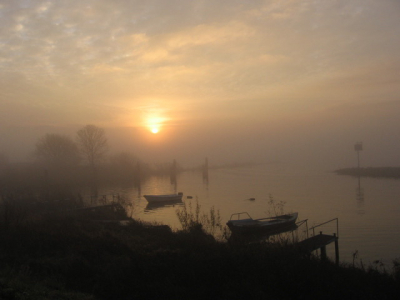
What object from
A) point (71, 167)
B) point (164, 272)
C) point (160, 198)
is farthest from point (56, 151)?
point (164, 272)

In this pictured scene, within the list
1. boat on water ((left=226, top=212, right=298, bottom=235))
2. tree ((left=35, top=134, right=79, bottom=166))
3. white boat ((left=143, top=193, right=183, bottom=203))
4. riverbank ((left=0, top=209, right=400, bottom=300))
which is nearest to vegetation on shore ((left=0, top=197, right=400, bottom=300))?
riverbank ((left=0, top=209, right=400, bottom=300))

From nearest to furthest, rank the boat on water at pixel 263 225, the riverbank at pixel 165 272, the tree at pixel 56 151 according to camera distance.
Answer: the riverbank at pixel 165 272 < the boat on water at pixel 263 225 < the tree at pixel 56 151

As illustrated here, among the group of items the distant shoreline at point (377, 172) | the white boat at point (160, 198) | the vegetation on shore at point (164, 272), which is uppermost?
the vegetation on shore at point (164, 272)

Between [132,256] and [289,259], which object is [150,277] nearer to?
[132,256]

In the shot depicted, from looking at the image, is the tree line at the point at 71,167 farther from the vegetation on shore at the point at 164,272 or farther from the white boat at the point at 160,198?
the vegetation on shore at the point at 164,272

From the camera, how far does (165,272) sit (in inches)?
351

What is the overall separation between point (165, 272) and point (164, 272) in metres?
0.03

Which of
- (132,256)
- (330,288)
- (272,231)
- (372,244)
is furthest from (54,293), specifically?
(372,244)

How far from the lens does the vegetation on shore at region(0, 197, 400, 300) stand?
25.0 feet

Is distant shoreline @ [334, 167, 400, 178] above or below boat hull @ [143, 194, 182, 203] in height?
below

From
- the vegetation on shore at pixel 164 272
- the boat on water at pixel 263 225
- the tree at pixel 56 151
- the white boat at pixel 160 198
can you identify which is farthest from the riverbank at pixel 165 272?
the tree at pixel 56 151

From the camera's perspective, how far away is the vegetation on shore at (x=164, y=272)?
300 inches

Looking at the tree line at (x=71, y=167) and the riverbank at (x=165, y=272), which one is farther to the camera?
the tree line at (x=71, y=167)

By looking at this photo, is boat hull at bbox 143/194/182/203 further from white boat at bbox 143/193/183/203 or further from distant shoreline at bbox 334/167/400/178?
distant shoreline at bbox 334/167/400/178
